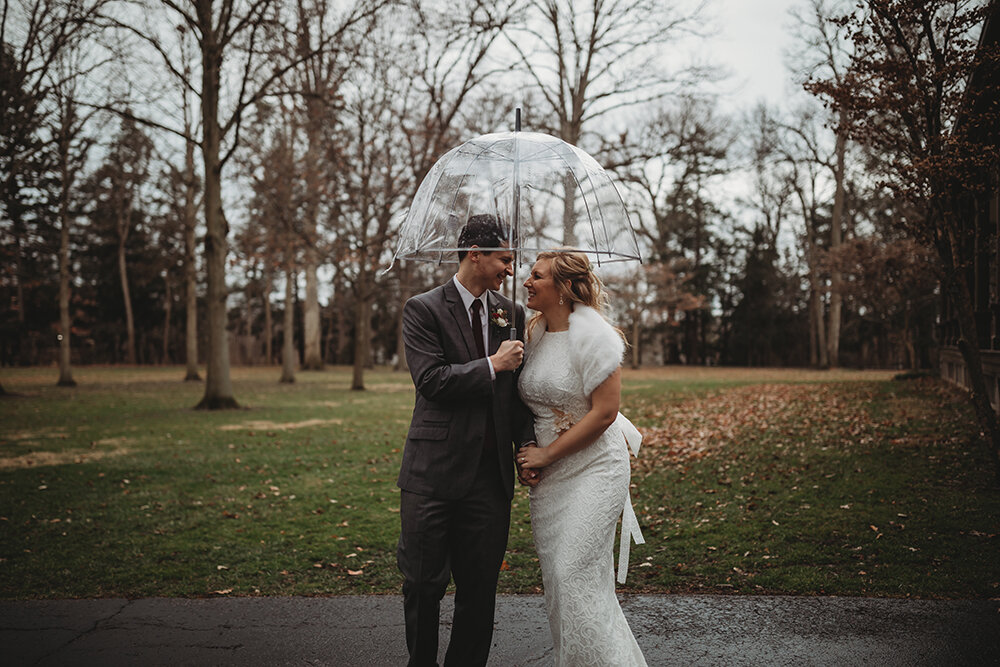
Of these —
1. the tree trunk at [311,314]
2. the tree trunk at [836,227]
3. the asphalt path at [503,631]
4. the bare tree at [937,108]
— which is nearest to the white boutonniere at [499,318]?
the asphalt path at [503,631]

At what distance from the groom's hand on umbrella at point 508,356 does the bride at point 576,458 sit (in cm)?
20

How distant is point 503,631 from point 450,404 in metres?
1.85

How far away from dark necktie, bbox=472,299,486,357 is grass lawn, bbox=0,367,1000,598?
8.27ft

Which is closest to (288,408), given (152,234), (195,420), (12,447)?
(195,420)

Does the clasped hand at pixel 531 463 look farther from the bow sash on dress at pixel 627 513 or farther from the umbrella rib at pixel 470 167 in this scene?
the umbrella rib at pixel 470 167

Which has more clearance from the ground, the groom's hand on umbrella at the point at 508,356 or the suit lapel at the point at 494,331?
the suit lapel at the point at 494,331

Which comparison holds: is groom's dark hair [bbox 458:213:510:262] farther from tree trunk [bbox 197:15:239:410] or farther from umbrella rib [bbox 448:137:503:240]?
tree trunk [bbox 197:15:239:410]

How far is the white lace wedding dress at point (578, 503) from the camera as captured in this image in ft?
9.80

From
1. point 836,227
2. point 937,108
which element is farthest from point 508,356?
point 836,227

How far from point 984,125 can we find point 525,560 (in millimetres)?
6072

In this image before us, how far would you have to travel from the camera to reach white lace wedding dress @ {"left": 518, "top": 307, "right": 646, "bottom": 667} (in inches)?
118

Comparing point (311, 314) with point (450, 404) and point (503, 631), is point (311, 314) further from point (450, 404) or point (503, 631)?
point (450, 404)

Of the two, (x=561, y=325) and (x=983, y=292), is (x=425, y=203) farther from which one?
(x=983, y=292)

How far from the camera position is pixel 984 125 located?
22.6 feet
